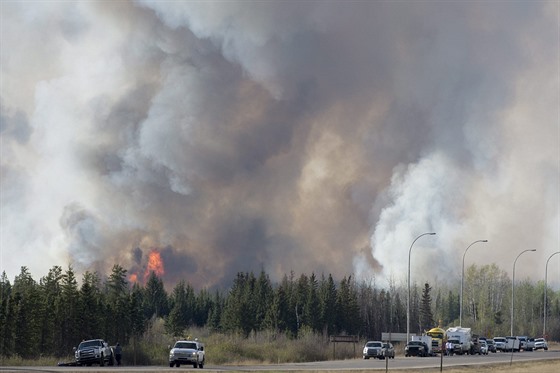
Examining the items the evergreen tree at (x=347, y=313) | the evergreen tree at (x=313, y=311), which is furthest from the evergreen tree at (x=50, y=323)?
the evergreen tree at (x=347, y=313)

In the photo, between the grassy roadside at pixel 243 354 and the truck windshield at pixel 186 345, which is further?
the grassy roadside at pixel 243 354

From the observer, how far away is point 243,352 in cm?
11038

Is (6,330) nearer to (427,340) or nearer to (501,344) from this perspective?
(427,340)

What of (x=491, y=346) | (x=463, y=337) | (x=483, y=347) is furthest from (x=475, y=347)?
(x=491, y=346)

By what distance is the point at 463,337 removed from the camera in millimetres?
135250

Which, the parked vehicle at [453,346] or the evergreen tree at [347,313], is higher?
the evergreen tree at [347,313]

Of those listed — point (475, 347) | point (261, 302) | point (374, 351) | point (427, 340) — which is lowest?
point (374, 351)

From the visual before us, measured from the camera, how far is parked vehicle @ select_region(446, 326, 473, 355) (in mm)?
134525

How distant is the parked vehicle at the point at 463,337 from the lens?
13452cm

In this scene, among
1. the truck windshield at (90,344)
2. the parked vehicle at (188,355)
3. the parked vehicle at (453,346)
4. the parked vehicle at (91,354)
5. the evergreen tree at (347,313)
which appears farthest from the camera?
the evergreen tree at (347,313)

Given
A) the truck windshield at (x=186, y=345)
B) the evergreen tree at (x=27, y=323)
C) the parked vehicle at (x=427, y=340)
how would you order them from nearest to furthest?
the truck windshield at (x=186, y=345) → the evergreen tree at (x=27, y=323) → the parked vehicle at (x=427, y=340)

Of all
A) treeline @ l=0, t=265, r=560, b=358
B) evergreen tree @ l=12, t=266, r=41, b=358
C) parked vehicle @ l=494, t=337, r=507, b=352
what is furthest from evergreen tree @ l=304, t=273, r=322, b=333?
evergreen tree @ l=12, t=266, r=41, b=358

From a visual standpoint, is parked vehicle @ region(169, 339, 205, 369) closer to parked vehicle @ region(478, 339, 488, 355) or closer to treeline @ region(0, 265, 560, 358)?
treeline @ region(0, 265, 560, 358)

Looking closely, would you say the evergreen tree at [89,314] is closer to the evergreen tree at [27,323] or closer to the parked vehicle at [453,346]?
the evergreen tree at [27,323]
